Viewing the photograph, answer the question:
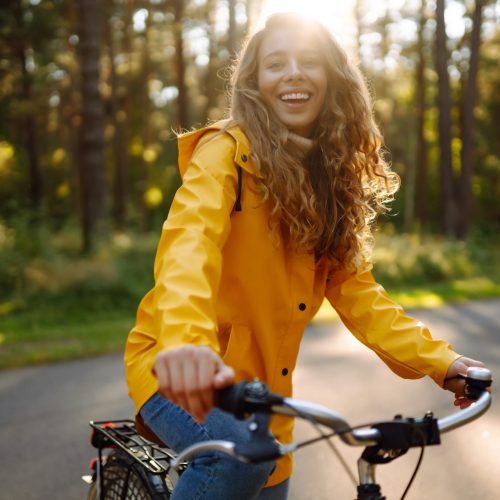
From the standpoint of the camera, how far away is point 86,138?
1410cm

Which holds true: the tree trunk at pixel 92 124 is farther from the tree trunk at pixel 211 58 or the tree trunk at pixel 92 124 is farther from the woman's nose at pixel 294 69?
the tree trunk at pixel 211 58

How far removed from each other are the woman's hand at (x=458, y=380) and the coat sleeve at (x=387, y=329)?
16 millimetres

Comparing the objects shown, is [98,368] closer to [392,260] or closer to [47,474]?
[47,474]

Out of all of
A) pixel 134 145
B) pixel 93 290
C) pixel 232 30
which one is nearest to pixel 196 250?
pixel 93 290

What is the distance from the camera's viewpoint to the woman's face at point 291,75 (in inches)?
94.3

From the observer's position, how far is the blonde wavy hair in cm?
229

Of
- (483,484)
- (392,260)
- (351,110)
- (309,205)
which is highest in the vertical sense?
(351,110)

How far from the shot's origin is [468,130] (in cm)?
2323

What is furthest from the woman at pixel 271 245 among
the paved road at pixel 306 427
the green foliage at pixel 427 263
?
the green foliage at pixel 427 263

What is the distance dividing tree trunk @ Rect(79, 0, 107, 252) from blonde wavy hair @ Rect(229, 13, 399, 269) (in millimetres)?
11776

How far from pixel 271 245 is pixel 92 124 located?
12174mm

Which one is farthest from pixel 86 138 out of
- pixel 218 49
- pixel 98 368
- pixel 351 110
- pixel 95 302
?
pixel 218 49

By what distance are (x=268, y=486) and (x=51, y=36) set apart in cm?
1849

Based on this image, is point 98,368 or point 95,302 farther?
point 95,302
